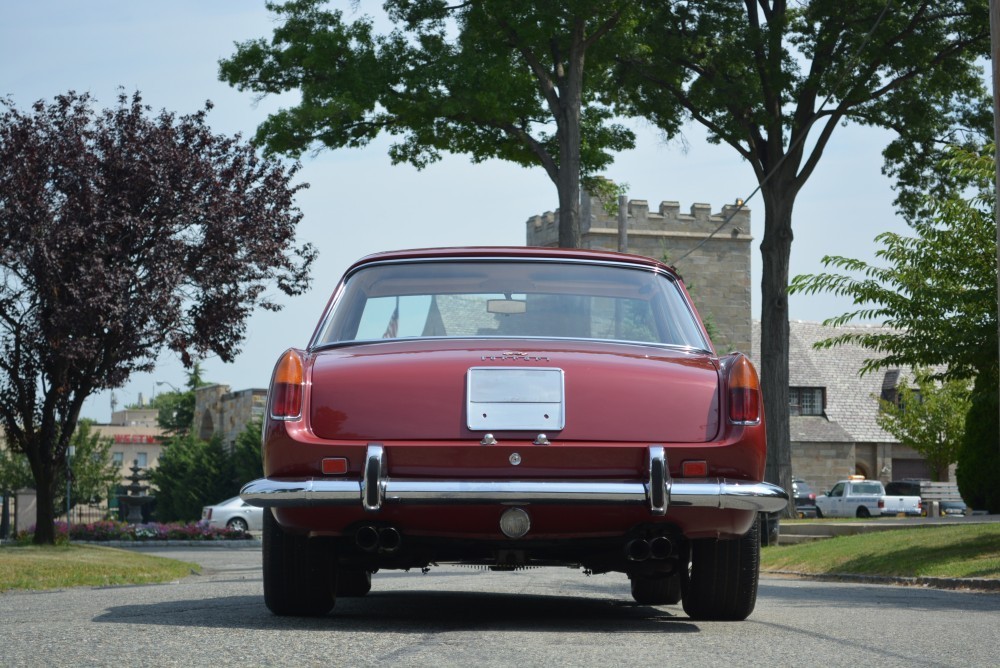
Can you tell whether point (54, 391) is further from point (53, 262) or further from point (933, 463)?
point (933, 463)

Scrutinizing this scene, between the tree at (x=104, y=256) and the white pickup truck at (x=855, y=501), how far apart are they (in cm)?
3533

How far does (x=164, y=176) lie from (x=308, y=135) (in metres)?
5.90

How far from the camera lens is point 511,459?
5.51 meters

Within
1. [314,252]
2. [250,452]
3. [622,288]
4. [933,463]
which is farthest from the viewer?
[933,463]

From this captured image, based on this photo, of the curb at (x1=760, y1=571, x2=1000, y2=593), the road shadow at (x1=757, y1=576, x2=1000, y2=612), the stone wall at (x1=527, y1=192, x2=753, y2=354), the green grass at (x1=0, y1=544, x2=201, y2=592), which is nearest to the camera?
the road shadow at (x1=757, y1=576, x2=1000, y2=612)

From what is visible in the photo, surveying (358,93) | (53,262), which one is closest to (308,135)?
(358,93)

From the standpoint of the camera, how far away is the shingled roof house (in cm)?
6253

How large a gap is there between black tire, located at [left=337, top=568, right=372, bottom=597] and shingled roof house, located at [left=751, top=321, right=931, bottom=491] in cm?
5488

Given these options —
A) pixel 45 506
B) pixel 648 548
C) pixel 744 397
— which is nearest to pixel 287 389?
pixel 648 548

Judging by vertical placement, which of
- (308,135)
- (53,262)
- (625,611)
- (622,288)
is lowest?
(625,611)

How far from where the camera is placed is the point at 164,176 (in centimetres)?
2162

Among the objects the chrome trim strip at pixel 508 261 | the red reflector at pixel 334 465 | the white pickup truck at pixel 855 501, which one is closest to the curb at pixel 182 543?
the chrome trim strip at pixel 508 261

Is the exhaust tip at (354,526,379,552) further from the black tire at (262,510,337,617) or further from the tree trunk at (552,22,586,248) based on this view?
the tree trunk at (552,22,586,248)

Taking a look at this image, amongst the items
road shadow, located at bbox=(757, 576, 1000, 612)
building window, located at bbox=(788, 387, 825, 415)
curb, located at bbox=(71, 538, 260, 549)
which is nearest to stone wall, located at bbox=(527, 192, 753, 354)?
building window, located at bbox=(788, 387, 825, 415)
